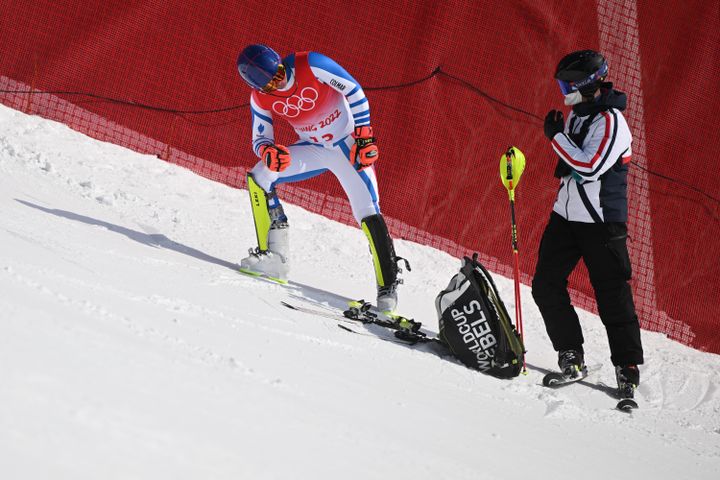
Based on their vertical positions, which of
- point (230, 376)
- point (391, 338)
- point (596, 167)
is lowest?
point (230, 376)

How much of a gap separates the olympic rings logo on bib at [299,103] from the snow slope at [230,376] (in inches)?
41.9

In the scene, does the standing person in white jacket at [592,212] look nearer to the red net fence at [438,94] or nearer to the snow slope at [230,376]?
the snow slope at [230,376]

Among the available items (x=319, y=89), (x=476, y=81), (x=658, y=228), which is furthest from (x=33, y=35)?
(x=658, y=228)

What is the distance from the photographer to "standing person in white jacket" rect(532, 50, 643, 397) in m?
4.31

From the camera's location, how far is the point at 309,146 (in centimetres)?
510

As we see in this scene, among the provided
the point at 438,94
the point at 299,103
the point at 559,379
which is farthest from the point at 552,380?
the point at 438,94

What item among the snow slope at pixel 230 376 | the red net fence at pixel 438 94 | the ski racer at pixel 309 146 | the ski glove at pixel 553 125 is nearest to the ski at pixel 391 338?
the snow slope at pixel 230 376

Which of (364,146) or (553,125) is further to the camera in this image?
(364,146)

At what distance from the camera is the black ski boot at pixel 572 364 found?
14.9 ft

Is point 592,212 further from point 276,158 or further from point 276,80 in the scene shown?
point 276,80

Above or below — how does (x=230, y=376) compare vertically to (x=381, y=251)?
below

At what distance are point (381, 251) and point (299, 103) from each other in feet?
3.41

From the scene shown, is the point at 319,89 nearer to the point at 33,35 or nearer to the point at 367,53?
the point at 367,53

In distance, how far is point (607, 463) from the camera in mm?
3148
